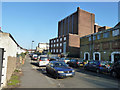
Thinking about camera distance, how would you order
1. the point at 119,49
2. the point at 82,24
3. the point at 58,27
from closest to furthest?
the point at 119,49, the point at 82,24, the point at 58,27

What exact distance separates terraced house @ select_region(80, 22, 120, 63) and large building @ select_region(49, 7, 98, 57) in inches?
572

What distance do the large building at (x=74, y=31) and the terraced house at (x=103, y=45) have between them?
14.5 metres

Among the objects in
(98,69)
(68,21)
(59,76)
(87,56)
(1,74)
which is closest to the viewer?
(1,74)

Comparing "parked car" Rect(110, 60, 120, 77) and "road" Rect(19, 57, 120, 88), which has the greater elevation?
"parked car" Rect(110, 60, 120, 77)

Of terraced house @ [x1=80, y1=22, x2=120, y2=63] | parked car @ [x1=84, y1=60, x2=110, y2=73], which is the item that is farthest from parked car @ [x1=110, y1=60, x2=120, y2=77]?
terraced house @ [x1=80, y1=22, x2=120, y2=63]

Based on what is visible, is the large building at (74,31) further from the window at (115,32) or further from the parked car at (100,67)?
the parked car at (100,67)

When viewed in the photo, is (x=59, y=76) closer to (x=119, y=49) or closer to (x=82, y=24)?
(x=119, y=49)

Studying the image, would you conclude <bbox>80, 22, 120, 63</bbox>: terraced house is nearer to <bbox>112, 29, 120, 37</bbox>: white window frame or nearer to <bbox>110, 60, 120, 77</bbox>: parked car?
<bbox>112, 29, 120, 37</bbox>: white window frame

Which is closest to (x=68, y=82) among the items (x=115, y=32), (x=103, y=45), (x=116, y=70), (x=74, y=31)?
(x=116, y=70)

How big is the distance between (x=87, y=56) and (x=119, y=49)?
11.5m

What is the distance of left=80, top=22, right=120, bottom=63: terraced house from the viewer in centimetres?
2395

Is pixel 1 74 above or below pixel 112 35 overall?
below

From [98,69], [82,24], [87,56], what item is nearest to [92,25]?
[82,24]

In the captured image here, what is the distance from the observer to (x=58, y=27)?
71812 millimetres
